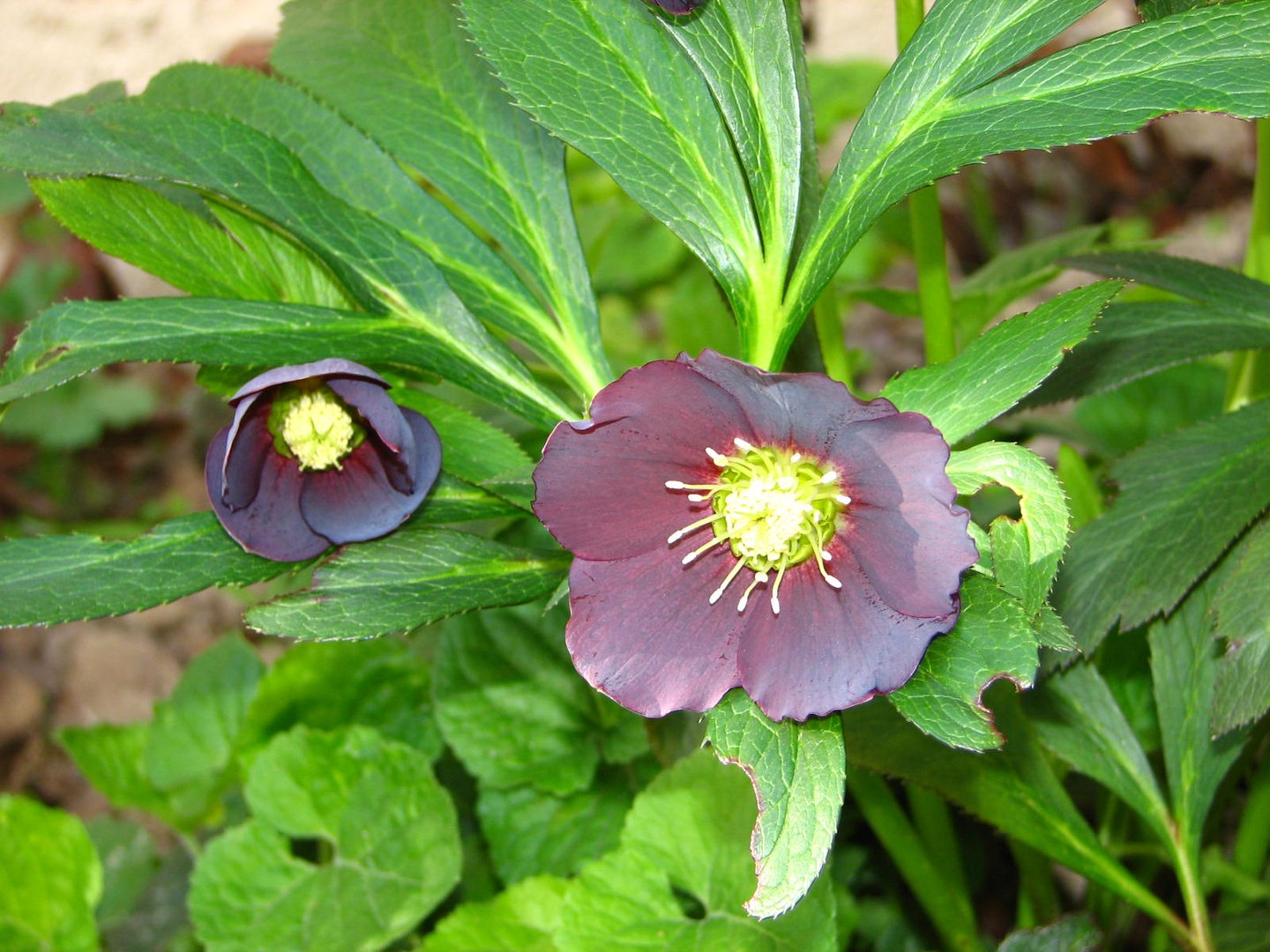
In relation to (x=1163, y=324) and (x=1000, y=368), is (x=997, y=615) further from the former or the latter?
(x=1163, y=324)

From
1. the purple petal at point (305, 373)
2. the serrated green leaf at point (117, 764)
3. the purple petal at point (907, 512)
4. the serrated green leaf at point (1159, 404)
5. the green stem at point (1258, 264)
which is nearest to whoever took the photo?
the purple petal at point (907, 512)

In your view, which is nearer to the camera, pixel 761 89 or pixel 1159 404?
pixel 761 89

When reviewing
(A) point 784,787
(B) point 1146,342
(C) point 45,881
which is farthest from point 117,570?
(B) point 1146,342

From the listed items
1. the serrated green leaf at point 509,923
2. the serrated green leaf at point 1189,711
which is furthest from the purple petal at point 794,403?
the serrated green leaf at point 509,923

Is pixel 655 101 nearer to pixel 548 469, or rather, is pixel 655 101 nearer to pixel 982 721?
pixel 548 469

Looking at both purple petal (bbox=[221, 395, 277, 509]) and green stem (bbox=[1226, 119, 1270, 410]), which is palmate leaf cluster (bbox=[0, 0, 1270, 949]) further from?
green stem (bbox=[1226, 119, 1270, 410])

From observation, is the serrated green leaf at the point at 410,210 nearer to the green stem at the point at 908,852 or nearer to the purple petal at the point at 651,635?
the purple petal at the point at 651,635
